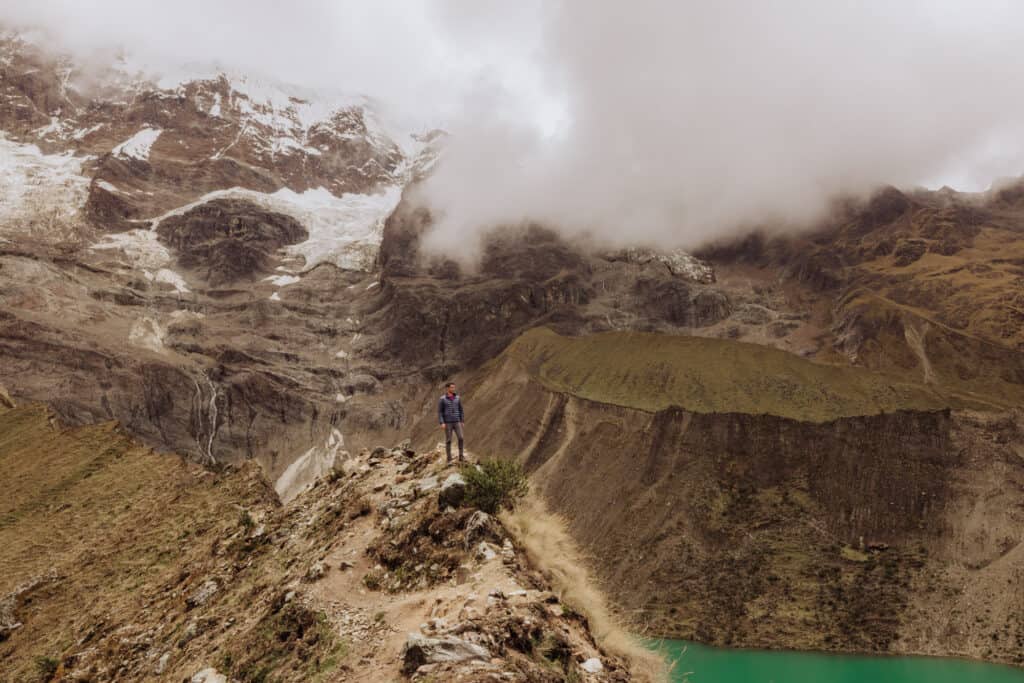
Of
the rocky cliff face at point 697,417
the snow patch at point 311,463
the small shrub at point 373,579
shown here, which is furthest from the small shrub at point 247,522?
the snow patch at point 311,463

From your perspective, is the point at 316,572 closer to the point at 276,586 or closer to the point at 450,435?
the point at 276,586

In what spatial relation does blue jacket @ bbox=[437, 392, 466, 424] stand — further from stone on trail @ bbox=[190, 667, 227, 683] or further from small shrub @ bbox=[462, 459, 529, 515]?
stone on trail @ bbox=[190, 667, 227, 683]

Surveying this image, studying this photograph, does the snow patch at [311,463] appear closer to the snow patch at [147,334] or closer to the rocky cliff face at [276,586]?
the snow patch at [147,334]

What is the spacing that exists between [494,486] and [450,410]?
532 cm

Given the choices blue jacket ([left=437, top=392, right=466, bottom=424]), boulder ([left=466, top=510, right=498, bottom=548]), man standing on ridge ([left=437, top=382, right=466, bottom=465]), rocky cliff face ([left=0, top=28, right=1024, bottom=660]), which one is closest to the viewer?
boulder ([left=466, top=510, right=498, bottom=548])

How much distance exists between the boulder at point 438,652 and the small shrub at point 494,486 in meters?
4.13

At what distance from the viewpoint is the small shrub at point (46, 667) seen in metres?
14.0

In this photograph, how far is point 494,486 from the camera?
41.3 feet

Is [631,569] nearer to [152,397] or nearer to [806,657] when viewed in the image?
[806,657]

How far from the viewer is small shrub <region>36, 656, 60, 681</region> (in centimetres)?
1403

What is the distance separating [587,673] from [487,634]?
1.62m

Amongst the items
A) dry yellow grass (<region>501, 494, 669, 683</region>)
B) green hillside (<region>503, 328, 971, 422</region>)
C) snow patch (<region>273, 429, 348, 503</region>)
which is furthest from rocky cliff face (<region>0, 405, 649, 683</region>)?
snow patch (<region>273, 429, 348, 503</region>)

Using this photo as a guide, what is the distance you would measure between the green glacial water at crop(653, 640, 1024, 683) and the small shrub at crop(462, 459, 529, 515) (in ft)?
182

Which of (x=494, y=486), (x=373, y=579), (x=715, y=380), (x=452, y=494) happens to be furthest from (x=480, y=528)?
(x=715, y=380)
